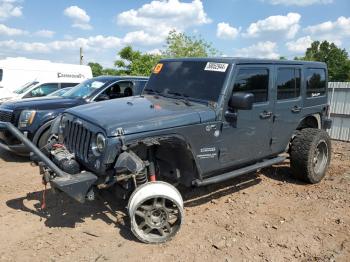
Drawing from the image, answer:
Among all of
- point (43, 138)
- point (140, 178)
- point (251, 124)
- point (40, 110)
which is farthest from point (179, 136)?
point (40, 110)

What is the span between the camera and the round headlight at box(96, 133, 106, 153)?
388 centimetres

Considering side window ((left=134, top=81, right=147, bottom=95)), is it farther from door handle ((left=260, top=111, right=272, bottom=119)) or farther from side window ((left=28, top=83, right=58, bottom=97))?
side window ((left=28, top=83, right=58, bottom=97))

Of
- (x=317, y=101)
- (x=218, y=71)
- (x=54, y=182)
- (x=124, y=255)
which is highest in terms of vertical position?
(x=218, y=71)

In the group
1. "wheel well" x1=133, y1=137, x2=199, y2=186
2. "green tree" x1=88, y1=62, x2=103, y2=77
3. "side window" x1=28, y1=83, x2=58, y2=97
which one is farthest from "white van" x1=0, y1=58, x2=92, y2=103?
"green tree" x1=88, y1=62, x2=103, y2=77

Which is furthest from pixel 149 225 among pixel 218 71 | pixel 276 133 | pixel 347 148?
pixel 347 148

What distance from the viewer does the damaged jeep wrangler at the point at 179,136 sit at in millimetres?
3980

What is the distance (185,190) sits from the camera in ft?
19.2

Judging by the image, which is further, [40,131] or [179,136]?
[40,131]

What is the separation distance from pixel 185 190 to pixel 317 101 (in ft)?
9.48

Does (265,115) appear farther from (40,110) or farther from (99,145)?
(40,110)

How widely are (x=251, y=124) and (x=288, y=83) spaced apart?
1229 millimetres

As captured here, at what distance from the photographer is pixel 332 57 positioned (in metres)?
50.6

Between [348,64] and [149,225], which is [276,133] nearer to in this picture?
[149,225]

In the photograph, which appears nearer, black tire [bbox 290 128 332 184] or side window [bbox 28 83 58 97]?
black tire [bbox 290 128 332 184]
